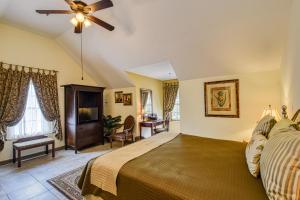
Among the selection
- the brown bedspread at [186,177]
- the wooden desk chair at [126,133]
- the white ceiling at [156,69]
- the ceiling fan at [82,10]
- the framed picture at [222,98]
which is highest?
the ceiling fan at [82,10]

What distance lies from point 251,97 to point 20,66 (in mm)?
5322

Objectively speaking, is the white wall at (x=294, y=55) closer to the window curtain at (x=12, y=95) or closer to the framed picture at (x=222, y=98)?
the framed picture at (x=222, y=98)

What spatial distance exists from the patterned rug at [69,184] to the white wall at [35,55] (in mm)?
1823

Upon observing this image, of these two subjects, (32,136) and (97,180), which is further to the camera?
(32,136)

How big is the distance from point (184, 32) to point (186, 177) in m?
2.60

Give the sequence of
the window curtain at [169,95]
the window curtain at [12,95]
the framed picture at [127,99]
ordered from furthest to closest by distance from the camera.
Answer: the window curtain at [169,95] → the framed picture at [127,99] → the window curtain at [12,95]

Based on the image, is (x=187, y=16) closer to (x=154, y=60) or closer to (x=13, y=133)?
(x=154, y=60)

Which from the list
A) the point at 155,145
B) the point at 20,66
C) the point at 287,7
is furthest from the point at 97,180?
the point at 20,66

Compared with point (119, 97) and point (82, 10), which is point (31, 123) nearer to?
point (119, 97)

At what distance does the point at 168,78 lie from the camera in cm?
646

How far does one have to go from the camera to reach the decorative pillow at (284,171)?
78 cm

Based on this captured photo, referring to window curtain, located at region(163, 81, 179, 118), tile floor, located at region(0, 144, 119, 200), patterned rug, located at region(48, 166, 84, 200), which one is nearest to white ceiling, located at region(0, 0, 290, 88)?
window curtain, located at region(163, 81, 179, 118)

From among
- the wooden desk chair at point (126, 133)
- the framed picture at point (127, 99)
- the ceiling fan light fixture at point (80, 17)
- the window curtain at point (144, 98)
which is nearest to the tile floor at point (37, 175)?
the wooden desk chair at point (126, 133)

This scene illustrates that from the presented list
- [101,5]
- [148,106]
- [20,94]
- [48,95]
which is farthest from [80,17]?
[148,106]
